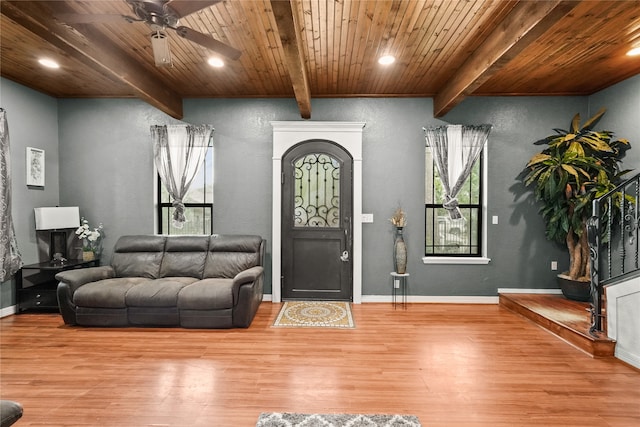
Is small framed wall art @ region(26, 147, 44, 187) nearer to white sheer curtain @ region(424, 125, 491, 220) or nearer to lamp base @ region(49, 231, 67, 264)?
lamp base @ region(49, 231, 67, 264)

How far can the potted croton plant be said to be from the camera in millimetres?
3926

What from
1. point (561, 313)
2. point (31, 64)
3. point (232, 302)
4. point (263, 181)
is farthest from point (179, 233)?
point (561, 313)

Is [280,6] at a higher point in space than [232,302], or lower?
higher

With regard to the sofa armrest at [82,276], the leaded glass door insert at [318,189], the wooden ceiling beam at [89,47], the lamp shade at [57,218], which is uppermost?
the wooden ceiling beam at [89,47]

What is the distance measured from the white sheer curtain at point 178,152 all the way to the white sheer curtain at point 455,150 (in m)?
3.18

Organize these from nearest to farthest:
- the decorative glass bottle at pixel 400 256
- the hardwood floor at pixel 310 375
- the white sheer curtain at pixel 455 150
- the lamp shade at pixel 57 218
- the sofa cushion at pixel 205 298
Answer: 1. the hardwood floor at pixel 310 375
2. the sofa cushion at pixel 205 298
3. the lamp shade at pixel 57 218
4. the decorative glass bottle at pixel 400 256
5. the white sheer curtain at pixel 455 150

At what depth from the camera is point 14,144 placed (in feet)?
13.6

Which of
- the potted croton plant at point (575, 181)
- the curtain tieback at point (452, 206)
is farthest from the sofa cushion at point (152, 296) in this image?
the potted croton plant at point (575, 181)

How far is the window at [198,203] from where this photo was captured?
4.86m

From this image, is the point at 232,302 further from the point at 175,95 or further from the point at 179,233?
the point at 175,95

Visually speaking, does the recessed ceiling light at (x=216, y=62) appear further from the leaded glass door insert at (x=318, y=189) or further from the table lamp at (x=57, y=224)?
the table lamp at (x=57, y=224)

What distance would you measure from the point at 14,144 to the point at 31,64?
1.07 m

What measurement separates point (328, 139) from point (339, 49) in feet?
4.86

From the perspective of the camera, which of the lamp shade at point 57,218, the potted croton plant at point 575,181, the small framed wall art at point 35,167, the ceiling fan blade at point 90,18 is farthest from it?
the small framed wall art at point 35,167
